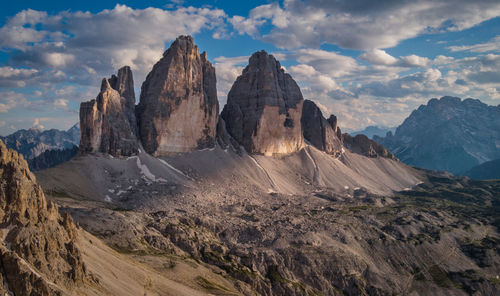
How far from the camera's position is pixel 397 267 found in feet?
377

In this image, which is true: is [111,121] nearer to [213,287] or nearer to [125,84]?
[125,84]

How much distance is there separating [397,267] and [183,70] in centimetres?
11424

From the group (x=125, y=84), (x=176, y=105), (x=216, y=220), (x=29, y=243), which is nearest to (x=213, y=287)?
(x=29, y=243)

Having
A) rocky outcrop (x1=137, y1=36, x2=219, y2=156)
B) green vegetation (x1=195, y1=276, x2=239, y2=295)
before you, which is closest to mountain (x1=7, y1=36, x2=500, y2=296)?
green vegetation (x1=195, y1=276, x2=239, y2=295)

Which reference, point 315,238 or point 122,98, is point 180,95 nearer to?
point 122,98

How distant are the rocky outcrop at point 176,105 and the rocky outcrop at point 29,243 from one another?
11369 cm

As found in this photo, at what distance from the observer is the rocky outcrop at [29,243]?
36.6m

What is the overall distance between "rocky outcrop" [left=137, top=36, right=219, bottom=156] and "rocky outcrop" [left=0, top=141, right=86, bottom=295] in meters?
114

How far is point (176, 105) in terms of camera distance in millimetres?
167375

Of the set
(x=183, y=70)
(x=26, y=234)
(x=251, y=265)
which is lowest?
(x=251, y=265)

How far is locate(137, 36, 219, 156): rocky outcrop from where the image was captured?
16400cm

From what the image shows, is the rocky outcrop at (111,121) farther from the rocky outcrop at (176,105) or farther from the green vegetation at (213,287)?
the green vegetation at (213,287)

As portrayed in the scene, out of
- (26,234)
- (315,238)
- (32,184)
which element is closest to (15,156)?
(32,184)

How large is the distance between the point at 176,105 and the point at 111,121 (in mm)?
28437
